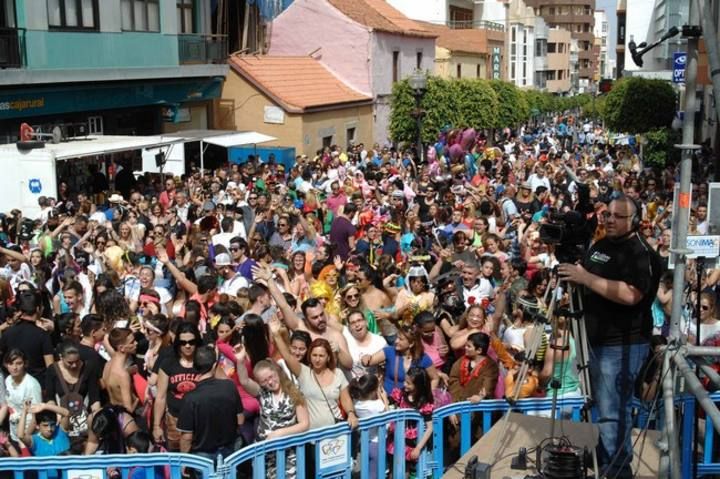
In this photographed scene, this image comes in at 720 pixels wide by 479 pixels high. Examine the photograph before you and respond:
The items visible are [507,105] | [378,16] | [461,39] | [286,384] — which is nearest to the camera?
[286,384]

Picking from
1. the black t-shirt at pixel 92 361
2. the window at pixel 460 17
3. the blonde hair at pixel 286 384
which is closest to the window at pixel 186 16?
the black t-shirt at pixel 92 361

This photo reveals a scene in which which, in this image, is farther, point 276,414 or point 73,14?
point 73,14

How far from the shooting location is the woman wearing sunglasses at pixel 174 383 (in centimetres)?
627

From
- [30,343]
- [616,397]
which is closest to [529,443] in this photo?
[616,397]

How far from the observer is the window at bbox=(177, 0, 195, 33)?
2633cm

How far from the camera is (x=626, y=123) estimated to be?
1153 inches

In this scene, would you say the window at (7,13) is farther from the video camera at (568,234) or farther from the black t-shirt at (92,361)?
the video camera at (568,234)

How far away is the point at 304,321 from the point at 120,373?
1.52m

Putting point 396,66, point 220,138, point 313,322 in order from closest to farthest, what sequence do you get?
1. point 313,322
2. point 220,138
3. point 396,66

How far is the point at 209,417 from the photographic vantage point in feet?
19.0

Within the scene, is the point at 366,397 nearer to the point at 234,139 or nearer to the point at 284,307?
the point at 284,307

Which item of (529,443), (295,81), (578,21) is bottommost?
(529,443)

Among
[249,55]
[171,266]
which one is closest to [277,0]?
[249,55]

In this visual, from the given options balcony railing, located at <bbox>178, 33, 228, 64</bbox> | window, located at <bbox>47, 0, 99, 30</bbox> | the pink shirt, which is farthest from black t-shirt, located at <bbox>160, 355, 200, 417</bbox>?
balcony railing, located at <bbox>178, 33, 228, 64</bbox>
